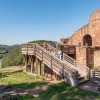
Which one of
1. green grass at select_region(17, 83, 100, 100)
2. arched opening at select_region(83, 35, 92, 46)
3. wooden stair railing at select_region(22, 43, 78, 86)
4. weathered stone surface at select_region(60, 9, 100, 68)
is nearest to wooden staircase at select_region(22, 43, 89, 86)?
wooden stair railing at select_region(22, 43, 78, 86)

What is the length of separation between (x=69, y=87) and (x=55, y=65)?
3.50 meters

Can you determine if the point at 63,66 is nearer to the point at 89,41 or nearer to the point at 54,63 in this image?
the point at 54,63

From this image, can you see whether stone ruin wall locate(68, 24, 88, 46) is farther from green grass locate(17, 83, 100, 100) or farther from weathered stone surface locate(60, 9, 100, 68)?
green grass locate(17, 83, 100, 100)

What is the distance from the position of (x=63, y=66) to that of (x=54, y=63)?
138 cm

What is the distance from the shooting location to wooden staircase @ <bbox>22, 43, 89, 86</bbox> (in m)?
15.5

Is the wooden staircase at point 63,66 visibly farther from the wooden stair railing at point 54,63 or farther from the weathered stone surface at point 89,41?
the weathered stone surface at point 89,41

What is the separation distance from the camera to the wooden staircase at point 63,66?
15505 millimetres

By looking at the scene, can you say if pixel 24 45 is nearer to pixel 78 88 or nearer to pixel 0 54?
pixel 78 88

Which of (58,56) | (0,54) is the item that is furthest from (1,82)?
(0,54)

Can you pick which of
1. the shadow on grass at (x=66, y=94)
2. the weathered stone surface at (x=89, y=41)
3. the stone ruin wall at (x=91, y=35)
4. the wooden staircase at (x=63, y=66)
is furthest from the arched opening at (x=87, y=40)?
the shadow on grass at (x=66, y=94)

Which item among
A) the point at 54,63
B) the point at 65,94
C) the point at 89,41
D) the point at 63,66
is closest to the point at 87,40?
the point at 89,41

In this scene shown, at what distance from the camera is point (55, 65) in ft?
58.2

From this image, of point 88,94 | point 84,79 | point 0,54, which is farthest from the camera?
point 0,54

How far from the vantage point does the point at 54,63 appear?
1786cm
